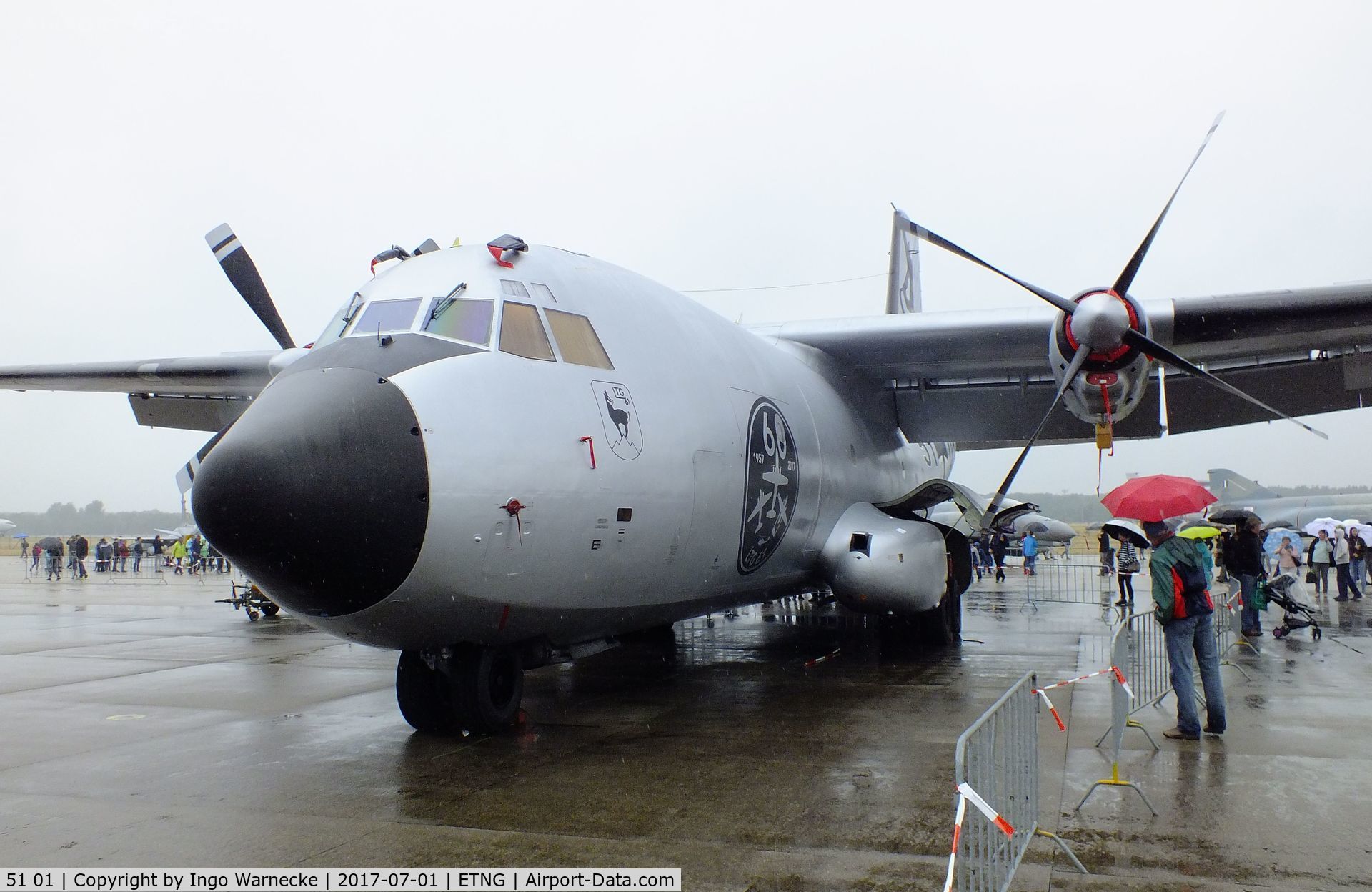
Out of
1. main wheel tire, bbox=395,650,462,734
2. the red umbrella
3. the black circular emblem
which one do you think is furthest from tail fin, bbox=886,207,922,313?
main wheel tire, bbox=395,650,462,734

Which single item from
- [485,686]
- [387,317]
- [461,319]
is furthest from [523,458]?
[485,686]

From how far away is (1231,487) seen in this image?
55.9 m

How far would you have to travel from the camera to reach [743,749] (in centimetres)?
652

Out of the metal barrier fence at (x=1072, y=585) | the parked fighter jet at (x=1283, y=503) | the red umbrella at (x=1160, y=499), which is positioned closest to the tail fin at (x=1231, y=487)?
the parked fighter jet at (x=1283, y=503)

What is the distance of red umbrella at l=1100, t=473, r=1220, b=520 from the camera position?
7.09 metres

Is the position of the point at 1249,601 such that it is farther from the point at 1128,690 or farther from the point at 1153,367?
the point at 1128,690

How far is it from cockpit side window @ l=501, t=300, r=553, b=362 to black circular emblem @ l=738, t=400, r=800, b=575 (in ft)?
7.57

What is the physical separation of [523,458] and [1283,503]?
54615 mm

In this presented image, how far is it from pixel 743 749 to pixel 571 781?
1343 mm

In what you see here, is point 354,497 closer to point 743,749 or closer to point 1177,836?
point 743,749

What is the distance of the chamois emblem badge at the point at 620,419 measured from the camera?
6.41 metres

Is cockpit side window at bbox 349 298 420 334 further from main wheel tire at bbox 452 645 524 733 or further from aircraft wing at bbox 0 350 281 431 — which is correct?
aircraft wing at bbox 0 350 281 431

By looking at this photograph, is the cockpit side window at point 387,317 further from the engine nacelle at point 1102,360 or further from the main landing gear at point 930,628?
the main landing gear at point 930,628

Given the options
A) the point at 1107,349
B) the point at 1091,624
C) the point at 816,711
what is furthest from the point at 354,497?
the point at 1091,624
